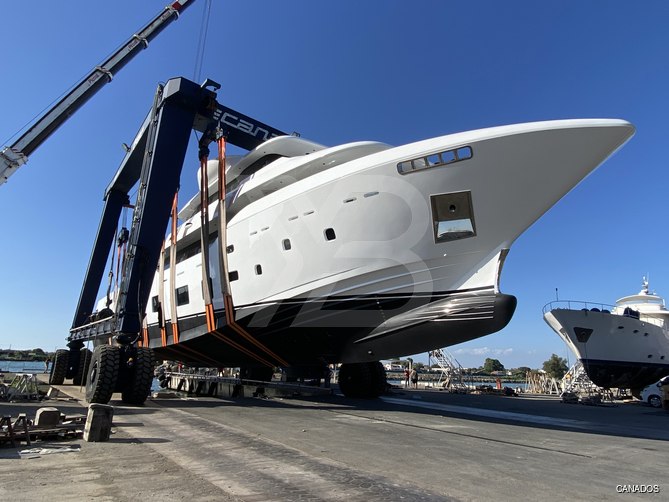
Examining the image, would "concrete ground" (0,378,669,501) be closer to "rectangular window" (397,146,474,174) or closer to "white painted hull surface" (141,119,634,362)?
"white painted hull surface" (141,119,634,362)

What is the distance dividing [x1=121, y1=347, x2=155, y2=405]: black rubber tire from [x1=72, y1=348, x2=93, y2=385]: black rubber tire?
483 inches

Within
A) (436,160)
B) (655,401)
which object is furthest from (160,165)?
(655,401)

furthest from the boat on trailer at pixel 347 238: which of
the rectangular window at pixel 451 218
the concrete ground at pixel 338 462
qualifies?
the concrete ground at pixel 338 462

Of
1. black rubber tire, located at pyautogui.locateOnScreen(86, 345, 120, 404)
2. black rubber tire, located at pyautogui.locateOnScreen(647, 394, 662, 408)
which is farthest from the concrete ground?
black rubber tire, located at pyautogui.locateOnScreen(647, 394, 662, 408)

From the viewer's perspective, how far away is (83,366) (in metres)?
21.5

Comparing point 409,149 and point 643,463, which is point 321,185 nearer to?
point 409,149

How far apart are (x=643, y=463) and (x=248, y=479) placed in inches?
212

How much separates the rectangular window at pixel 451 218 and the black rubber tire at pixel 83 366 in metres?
19.0

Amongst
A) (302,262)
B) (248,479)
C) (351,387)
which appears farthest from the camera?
(351,387)

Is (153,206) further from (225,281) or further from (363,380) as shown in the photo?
(363,380)

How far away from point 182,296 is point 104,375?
5.12m

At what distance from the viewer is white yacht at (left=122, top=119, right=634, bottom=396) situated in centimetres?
948

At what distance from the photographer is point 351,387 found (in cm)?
1552

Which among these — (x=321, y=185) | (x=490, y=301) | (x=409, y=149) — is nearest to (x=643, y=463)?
(x=490, y=301)
